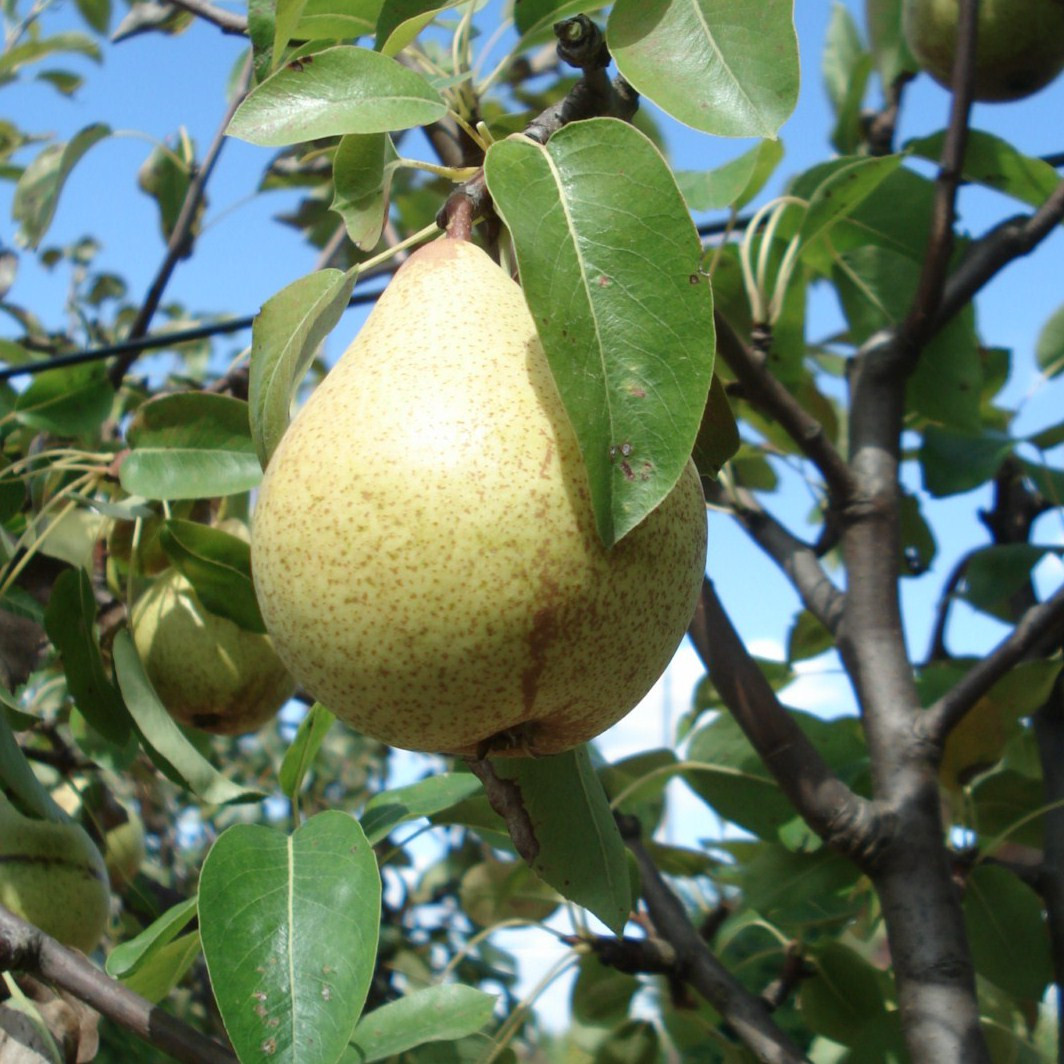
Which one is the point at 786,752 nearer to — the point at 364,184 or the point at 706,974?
the point at 706,974

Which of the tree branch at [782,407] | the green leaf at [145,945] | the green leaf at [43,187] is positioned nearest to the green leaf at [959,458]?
the tree branch at [782,407]

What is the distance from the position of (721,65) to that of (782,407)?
684 millimetres

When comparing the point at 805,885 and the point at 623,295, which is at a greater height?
the point at 623,295

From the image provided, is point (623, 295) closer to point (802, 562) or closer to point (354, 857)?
Result: point (354, 857)

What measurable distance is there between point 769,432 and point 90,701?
1182mm

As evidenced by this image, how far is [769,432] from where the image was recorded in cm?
207

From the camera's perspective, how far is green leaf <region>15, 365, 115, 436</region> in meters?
1.64


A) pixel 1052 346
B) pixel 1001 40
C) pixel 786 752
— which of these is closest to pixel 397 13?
pixel 786 752

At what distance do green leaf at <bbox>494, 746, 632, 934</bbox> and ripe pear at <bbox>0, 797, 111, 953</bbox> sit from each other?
0.69 meters

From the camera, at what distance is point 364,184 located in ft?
3.06

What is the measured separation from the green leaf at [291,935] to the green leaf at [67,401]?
0.85 metres

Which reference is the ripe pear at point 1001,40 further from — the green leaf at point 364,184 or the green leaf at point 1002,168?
the green leaf at point 364,184

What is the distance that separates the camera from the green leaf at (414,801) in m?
1.27

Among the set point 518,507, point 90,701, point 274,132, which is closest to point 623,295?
point 518,507
